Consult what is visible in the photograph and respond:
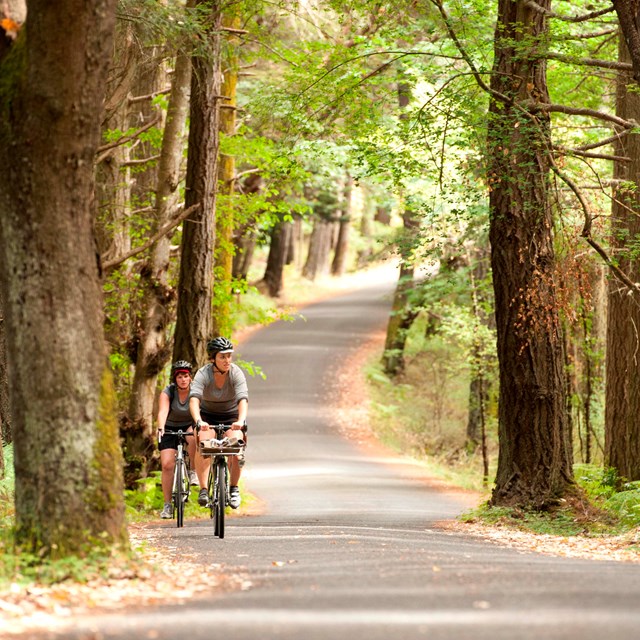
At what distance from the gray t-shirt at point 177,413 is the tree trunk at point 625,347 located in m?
7.17

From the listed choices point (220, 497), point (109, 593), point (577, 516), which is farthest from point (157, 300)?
point (109, 593)

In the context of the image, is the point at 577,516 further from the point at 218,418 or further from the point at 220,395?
the point at 220,395

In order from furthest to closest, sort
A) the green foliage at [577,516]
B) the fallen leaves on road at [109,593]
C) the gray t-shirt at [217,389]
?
the green foliage at [577,516] < the gray t-shirt at [217,389] < the fallen leaves on road at [109,593]

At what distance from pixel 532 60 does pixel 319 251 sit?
39.5 m

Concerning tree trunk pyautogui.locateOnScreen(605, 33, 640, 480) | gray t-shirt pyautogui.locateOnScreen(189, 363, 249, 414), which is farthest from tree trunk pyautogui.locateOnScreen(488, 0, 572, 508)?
gray t-shirt pyautogui.locateOnScreen(189, 363, 249, 414)

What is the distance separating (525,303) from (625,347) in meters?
3.42

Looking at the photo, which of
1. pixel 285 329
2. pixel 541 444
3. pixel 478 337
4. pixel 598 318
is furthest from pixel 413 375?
pixel 541 444

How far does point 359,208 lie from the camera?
178 ft

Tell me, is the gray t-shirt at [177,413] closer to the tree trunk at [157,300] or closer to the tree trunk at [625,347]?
the tree trunk at [157,300]

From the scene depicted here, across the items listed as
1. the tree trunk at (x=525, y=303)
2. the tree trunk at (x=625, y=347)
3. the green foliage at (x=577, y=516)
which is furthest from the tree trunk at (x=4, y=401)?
the tree trunk at (x=625, y=347)

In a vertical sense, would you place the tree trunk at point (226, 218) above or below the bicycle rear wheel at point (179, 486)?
above

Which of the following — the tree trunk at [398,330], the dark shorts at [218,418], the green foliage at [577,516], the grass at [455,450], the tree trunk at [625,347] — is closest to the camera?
the dark shorts at [218,418]

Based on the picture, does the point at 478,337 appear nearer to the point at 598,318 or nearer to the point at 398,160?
the point at 598,318

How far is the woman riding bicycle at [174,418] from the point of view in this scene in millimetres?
12664
